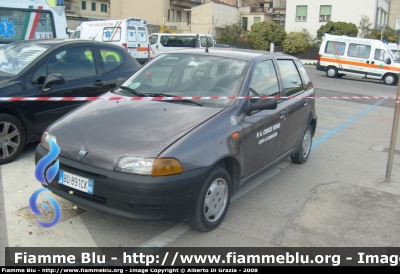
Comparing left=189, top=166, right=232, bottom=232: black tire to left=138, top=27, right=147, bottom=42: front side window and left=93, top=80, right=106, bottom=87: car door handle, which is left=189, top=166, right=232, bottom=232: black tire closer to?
left=93, top=80, right=106, bottom=87: car door handle

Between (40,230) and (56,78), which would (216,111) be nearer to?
(40,230)

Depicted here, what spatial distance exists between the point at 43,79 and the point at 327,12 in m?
44.9

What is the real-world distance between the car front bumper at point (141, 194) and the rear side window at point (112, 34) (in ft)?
59.1

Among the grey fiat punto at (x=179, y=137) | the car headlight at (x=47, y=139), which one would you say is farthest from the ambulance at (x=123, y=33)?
the car headlight at (x=47, y=139)

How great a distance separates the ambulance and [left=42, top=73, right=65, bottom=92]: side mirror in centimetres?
1501

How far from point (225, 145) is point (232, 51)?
1704mm

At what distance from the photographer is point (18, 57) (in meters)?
6.14

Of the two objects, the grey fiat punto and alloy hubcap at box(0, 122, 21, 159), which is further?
alloy hubcap at box(0, 122, 21, 159)

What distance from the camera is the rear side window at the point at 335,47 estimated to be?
23.0m

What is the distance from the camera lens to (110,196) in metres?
3.52

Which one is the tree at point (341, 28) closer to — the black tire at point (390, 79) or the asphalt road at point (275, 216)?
the black tire at point (390, 79)

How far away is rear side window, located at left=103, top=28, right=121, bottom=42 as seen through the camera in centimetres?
2073

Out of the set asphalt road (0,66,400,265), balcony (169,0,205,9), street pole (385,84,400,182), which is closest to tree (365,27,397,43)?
balcony (169,0,205,9)

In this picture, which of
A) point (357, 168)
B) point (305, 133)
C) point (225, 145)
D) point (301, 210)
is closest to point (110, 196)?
point (225, 145)
